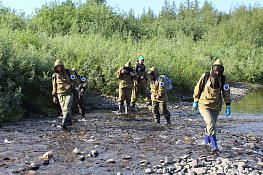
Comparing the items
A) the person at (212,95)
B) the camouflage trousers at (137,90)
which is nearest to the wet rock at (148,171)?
the person at (212,95)

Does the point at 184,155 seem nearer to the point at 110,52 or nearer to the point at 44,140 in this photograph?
the point at 44,140

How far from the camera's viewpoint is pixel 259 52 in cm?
4703

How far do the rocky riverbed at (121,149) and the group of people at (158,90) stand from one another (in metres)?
0.63

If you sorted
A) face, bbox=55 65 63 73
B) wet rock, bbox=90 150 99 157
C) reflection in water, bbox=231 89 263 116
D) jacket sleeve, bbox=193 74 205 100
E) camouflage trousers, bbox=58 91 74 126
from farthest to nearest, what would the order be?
reflection in water, bbox=231 89 263 116 → camouflage trousers, bbox=58 91 74 126 → face, bbox=55 65 63 73 → jacket sleeve, bbox=193 74 205 100 → wet rock, bbox=90 150 99 157

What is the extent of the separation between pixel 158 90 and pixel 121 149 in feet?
11.0

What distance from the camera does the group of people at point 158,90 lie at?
21.7 ft

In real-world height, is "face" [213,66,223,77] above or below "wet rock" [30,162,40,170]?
above

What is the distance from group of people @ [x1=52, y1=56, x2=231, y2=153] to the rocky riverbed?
2.06ft

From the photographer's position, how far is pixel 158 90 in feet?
31.0

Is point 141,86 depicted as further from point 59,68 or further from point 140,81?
point 59,68

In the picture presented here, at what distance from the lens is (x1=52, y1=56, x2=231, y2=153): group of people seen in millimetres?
6621

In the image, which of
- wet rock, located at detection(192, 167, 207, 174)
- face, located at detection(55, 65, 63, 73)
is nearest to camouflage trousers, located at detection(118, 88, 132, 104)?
face, located at detection(55, 65, 63, 73)

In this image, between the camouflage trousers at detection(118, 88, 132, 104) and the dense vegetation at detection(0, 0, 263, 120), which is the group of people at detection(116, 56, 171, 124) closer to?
the camouflage trousers at detection(118, 88, 132, 104)

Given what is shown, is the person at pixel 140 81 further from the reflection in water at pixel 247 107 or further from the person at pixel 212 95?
the person at pixel 212 95
